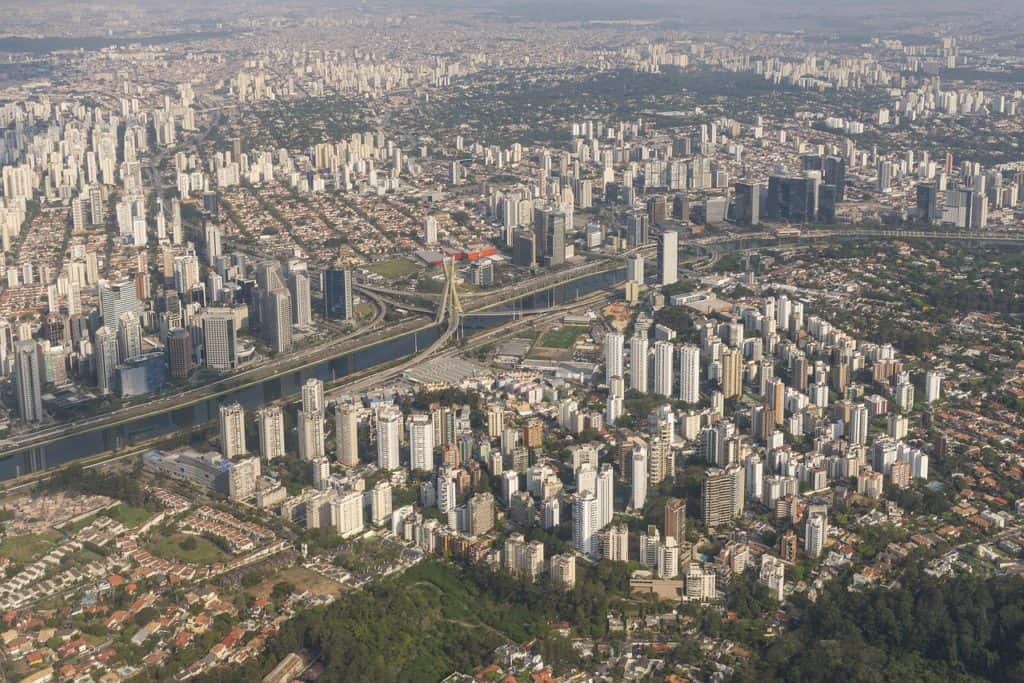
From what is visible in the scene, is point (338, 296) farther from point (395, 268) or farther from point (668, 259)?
point (668, 259)

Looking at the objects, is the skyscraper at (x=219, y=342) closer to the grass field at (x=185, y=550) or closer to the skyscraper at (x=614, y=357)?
the skyscraper at (x=614, y=357)

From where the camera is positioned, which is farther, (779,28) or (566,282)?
(779,28)

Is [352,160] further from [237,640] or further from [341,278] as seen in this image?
[237,640]

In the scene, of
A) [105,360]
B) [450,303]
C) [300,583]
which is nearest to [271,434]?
[105,360]

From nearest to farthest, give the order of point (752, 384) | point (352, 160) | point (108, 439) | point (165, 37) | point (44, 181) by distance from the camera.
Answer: point (108, 439)
point (752, 384)
point (44, 181)
point (352, 160)
point (165, 37)

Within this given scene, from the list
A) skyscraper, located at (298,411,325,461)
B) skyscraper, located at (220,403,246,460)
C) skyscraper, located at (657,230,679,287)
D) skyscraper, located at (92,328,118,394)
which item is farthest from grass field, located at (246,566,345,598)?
skyscraper, located at (657,230,679,287)

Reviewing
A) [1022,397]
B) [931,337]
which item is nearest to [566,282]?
[931,337]
